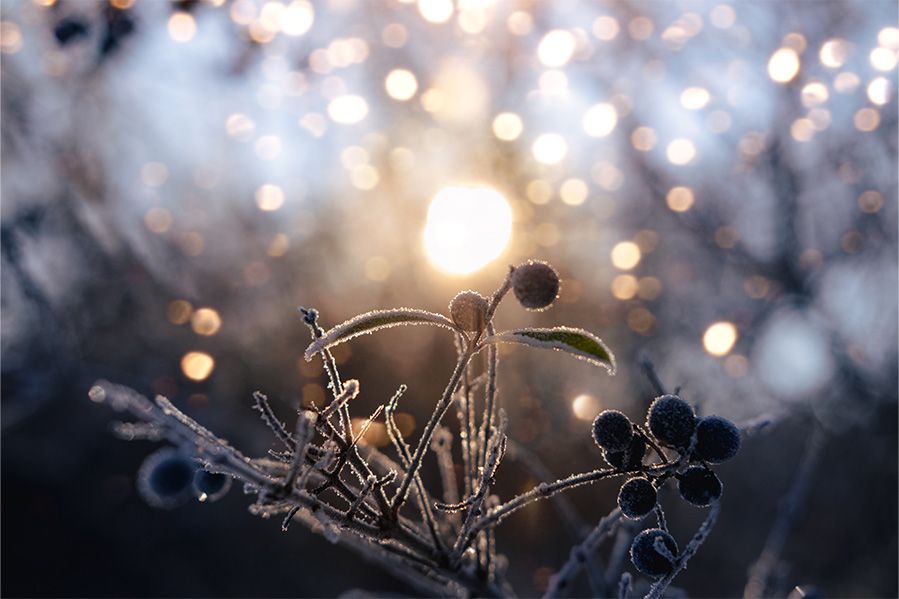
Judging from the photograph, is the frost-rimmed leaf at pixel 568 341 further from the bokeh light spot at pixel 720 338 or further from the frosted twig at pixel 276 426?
the bokeh light spot at pixel 720 338

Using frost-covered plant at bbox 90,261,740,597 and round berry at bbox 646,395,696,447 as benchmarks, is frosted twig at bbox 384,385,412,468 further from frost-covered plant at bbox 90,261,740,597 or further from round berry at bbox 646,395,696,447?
round berry at bbox 646,395,696,447

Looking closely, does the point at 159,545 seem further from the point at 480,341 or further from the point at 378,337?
the point at 480,341

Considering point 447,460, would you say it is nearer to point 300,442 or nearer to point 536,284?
point 536,284

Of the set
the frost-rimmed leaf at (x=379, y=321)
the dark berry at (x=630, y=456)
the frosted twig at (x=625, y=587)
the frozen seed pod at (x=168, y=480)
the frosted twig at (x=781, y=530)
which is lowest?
the frosted twig at (x=781, y=530)

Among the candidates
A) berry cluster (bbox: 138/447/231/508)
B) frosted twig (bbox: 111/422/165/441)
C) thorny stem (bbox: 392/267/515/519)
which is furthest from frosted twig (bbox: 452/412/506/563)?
berry cluster (bbox: 138/447/231/508)

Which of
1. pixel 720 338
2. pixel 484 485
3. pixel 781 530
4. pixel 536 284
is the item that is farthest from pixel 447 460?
pixel 720 338

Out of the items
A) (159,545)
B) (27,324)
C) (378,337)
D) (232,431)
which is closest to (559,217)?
(378,337)

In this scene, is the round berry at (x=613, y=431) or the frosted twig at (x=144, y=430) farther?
the round berry at (x=613, y=431)

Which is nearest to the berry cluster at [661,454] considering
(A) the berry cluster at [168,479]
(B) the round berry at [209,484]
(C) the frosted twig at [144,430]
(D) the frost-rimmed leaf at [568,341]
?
(D) the frost-rimmed leaf at [568,341]
